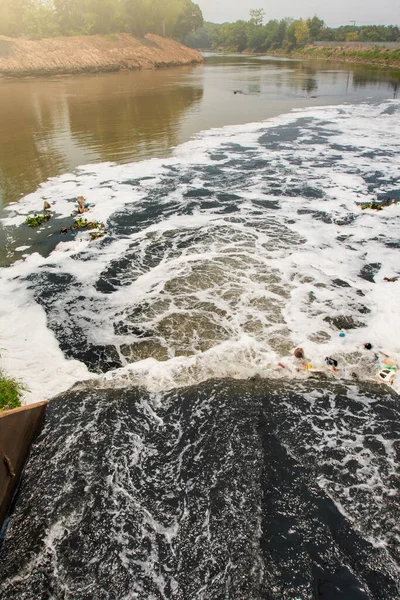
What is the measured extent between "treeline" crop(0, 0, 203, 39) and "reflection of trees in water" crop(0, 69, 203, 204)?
31.8 metres

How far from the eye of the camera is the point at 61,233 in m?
12.5

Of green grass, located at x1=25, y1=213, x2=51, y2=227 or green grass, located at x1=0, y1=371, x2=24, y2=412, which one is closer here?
green grass, located at x1=0, y1=371, x2=24, y2=412

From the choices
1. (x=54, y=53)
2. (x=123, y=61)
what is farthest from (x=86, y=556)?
(x=123, y=61)

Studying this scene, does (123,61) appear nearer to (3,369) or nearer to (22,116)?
(22,116)

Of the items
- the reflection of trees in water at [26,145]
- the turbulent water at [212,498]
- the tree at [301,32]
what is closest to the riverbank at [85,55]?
the reflection of trees in water at [26,145]

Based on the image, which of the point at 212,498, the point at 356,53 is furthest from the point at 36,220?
the point at 356,53

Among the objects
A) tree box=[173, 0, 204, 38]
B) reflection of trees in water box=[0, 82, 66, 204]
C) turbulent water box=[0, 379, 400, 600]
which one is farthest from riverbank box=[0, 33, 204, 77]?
turbulent water box=[0, 379, 400, 600]

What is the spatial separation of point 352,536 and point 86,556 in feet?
10.8

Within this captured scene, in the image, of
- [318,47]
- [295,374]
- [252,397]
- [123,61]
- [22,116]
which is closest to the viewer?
[252,397]

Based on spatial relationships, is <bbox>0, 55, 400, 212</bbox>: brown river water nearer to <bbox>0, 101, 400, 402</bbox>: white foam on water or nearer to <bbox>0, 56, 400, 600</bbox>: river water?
<bbox>0, 56, 400, 600</bbox>: river water

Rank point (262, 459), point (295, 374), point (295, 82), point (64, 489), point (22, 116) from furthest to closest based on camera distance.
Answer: point (295, 82) < point (22, 116) < point (295, 374) < point (262, 459) < point (64, 489)

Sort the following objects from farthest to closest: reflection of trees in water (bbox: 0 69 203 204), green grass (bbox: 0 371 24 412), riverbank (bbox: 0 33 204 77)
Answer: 1. riverbank (bbox: 0 33 204 77)
2. reflection of trees in water (bbox: 0 69 203 204)
3. green grass (bbox: 0 371 24 412)

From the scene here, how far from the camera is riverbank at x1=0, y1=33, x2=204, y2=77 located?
5097cm

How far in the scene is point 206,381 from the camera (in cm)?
680
